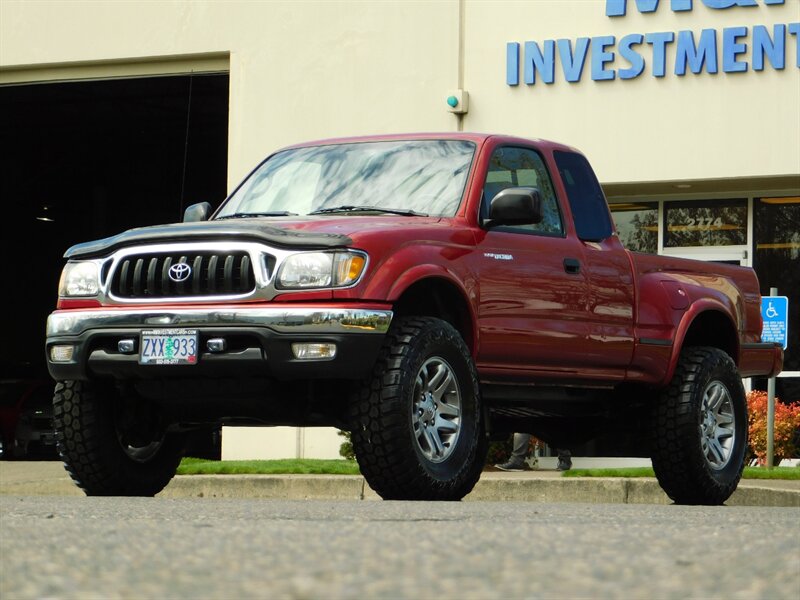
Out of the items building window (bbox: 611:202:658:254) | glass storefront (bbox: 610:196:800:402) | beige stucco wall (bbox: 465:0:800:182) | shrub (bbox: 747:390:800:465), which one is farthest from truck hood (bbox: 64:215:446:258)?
building window (bbox: 611:202:658:254)

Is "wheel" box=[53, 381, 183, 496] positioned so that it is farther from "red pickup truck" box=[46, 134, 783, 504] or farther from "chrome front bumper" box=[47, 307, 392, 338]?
"chrome front bumper" box=[47, 307, 392, 338]

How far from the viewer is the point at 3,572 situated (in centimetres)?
385

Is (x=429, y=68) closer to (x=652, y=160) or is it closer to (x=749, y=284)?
(x=652, y=160)

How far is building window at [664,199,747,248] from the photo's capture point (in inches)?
733

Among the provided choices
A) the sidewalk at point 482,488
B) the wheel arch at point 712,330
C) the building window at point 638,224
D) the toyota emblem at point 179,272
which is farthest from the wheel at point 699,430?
the building window at point 638,224

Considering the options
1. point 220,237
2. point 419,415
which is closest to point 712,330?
point 419,415

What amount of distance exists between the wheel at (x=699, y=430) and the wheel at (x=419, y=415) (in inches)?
75.7

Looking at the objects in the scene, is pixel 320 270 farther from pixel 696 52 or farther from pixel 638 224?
pixel 638 224

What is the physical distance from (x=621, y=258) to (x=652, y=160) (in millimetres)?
8611

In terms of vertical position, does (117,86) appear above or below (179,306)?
above

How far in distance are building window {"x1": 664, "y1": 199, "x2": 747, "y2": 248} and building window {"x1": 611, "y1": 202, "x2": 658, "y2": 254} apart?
0.50ft

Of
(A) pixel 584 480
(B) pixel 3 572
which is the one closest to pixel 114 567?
(B) pixel 3 572

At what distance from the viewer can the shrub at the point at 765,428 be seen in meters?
16.5

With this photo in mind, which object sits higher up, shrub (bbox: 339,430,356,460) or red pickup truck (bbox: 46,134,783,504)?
red pickup truck (bbox: 46,134,783,504)
